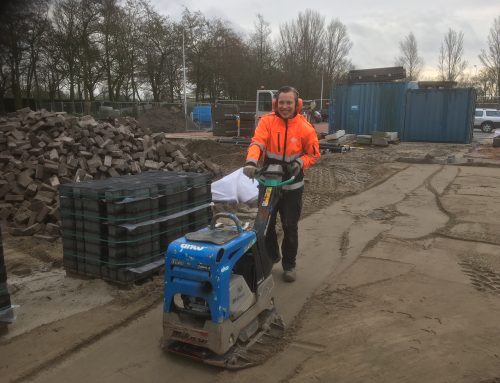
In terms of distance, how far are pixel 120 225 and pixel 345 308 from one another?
2.41m

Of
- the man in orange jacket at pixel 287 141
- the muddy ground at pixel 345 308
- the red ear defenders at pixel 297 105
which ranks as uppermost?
the red ear defenders at pixel 297 105

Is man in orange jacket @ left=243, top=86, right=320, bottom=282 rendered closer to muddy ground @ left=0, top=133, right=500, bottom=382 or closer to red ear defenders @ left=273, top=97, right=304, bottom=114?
red ear defenders @ left=273, top=97, right=304, bottom=114

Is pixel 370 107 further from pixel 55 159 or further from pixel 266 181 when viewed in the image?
pixel 266 181

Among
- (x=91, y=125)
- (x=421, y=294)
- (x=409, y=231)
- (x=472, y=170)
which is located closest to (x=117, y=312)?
(x=421, y=294)

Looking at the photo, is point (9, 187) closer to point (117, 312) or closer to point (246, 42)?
point (117, 312)

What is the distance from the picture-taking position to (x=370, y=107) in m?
21.5

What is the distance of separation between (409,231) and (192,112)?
3176 cm

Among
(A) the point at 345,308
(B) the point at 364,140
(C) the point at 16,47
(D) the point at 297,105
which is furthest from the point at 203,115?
(A) the point at 345,308

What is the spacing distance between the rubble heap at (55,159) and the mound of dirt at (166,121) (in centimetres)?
1965

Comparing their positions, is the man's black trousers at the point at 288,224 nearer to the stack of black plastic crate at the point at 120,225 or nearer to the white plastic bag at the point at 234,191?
the stack of black plastic crate at the point at 120,225

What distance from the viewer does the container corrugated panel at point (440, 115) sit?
65.2 ft

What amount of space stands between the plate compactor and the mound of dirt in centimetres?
2906

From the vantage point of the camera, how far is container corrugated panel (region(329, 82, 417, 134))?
824 inches

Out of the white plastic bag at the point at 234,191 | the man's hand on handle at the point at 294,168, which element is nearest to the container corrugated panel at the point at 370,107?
the white plastic bag at the point at 234,191
